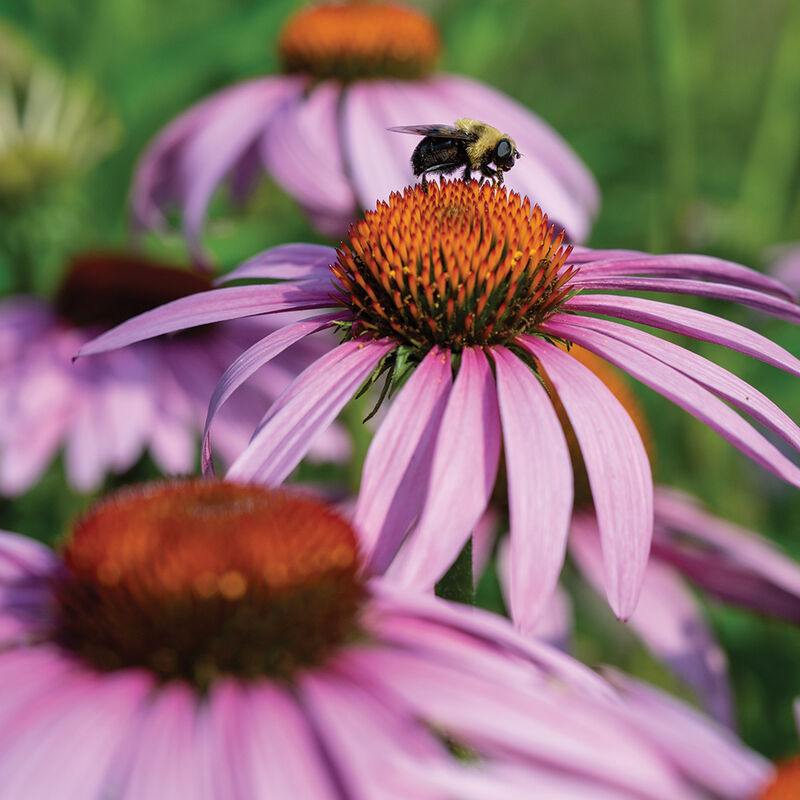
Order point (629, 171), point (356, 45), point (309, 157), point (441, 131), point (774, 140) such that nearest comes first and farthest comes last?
point (441, 131), point (309, 157), point (356, 45), point (774, 140), point (629, 171)

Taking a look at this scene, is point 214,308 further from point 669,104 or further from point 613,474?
point 669,104

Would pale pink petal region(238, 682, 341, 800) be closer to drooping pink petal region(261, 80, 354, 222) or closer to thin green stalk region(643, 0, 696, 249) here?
drooping pink petal region(261, 80, 354, 222)

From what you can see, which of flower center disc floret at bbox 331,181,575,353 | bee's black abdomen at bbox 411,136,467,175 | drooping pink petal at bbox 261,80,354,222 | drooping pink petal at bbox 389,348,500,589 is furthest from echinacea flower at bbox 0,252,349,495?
drooping pink petal at bbox 389,348,500,589

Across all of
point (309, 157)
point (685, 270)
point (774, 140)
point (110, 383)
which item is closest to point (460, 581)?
point (685, 270)

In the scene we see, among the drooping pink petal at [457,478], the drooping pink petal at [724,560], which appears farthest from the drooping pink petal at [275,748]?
the drooping pink petal at [724,560]

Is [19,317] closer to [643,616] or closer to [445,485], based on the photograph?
[643,616]
